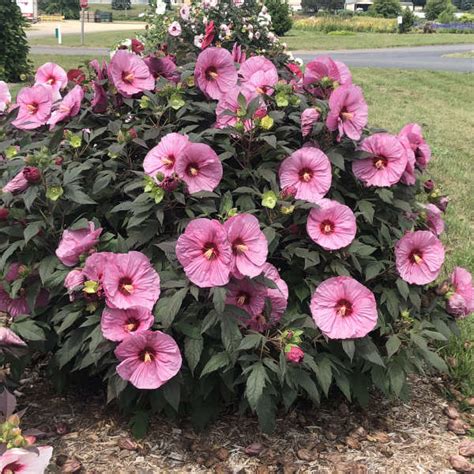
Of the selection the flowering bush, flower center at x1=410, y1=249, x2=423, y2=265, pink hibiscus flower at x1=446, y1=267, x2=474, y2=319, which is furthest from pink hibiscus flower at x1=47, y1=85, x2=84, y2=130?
pink hibiscus flower at x1=446, y1=267, x2=474, y2=319

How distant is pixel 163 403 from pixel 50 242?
632 millimetres

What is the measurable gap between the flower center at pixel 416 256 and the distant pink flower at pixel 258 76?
74 centimetres

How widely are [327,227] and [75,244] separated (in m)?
0.78

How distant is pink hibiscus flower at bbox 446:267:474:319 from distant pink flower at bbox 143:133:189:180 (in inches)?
43.0

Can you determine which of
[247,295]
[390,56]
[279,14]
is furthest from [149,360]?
[279,14]

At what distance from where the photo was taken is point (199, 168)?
6.51 feet

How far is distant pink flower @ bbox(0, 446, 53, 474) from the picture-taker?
143cm

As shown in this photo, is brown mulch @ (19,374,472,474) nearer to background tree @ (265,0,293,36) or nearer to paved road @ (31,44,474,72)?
paved road @ (31,44,474,72)

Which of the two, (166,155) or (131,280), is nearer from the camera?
(131,280)

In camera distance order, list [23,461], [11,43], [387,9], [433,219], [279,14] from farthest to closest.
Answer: [387,9] < [279,14] < [11,43] < [433,219] < [23,461]

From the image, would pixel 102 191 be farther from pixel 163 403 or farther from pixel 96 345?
pixel 163 403

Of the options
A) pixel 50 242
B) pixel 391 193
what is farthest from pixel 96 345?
pixel 391 193

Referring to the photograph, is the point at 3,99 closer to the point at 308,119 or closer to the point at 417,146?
the point at 308,119

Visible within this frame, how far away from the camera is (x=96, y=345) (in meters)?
1.86
